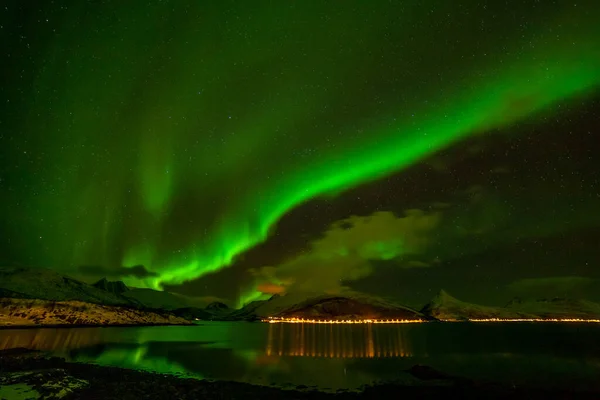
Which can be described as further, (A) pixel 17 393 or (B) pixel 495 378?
(B) pixel 495 378

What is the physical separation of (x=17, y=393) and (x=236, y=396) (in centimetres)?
1738

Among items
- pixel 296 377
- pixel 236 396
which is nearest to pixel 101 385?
pixel 236 396

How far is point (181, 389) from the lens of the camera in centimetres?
3553

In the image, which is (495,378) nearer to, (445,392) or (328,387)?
(445,392)

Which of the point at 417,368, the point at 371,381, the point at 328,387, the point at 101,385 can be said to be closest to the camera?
the point at 101,385

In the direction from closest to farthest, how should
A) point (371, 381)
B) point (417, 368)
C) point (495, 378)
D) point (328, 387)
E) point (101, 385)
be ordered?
1. point (101, 385)
2. point (328, 387)
3. point (371, 381)
4. point (495, 378)
5. point (417, 368)

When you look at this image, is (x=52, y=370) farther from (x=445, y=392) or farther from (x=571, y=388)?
(x=571, y=388)

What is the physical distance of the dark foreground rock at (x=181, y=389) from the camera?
32.4 metres

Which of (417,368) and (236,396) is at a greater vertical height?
(417,368)

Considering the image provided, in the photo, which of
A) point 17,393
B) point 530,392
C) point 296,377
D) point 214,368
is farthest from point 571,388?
point 17,393

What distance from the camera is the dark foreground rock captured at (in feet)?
106

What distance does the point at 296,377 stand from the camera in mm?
45938

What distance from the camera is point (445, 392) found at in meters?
36.7

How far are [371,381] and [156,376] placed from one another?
24.1m
